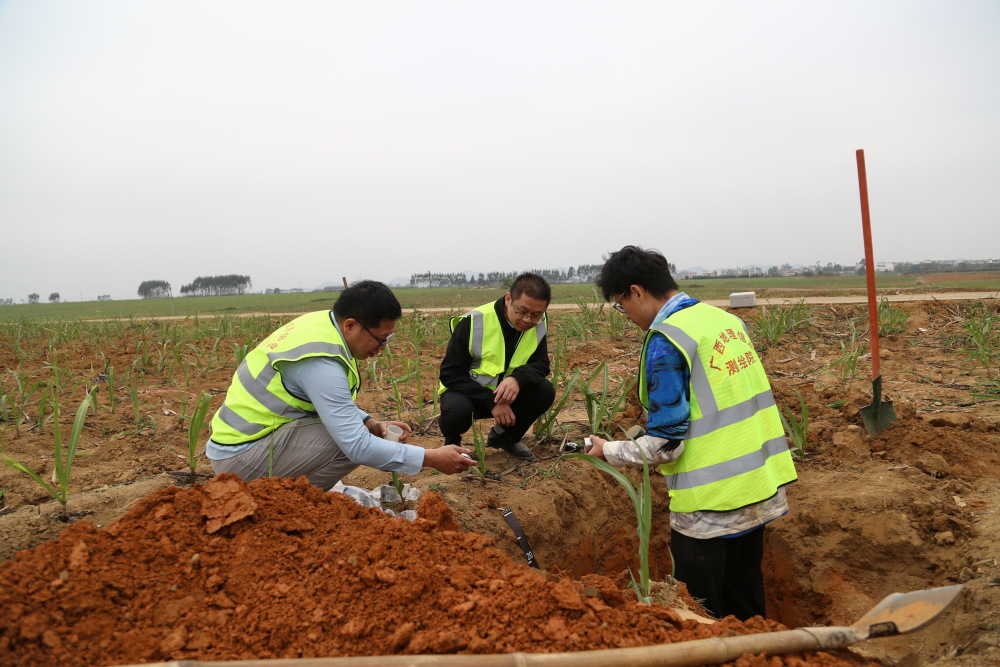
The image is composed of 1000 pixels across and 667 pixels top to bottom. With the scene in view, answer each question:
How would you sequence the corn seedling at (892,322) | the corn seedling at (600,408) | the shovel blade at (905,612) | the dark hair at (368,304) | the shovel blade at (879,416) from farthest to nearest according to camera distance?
1. the corn seedling at (892,322)
2. the shovel blade at (879,416)
3. the corn seedling at (600,408)
4. the dark hair at (368,304)
5. the shovel blade at (905,612)

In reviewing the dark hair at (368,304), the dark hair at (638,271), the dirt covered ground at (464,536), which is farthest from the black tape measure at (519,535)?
the dark hair at (638,271)

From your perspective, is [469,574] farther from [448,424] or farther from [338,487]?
[448,424]

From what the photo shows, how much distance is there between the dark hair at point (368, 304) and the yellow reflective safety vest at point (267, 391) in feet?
0.30

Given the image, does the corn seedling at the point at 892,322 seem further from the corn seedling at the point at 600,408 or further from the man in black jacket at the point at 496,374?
the man in black jacket at the point at 496,374

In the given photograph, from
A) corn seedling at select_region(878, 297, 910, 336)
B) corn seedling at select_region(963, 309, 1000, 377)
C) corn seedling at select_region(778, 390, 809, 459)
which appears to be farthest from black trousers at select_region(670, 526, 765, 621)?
corn seedling at select_region(878, 297, 910, 336)

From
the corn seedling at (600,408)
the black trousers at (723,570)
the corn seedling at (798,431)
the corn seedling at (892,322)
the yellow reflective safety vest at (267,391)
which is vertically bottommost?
the black trousers at (723,570)

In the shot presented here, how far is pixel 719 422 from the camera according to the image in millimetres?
2084

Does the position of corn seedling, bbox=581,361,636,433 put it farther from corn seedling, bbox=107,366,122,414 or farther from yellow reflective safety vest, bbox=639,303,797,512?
corn seedling, bbox=107,366,122,414

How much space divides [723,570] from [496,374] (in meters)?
1.70

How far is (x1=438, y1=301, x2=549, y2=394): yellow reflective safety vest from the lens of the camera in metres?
3.44

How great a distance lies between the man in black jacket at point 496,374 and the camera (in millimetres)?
3375

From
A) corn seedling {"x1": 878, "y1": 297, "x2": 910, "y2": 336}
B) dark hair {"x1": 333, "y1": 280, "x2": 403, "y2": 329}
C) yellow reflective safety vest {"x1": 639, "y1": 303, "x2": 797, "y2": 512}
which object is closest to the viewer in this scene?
yellow reflective safety vest {"x1": 639, "y1": 303, "x2": 797, "y2": 512}

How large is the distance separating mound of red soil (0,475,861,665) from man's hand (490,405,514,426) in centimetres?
160

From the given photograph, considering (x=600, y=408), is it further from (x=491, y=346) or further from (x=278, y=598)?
(x=278, y=598)
